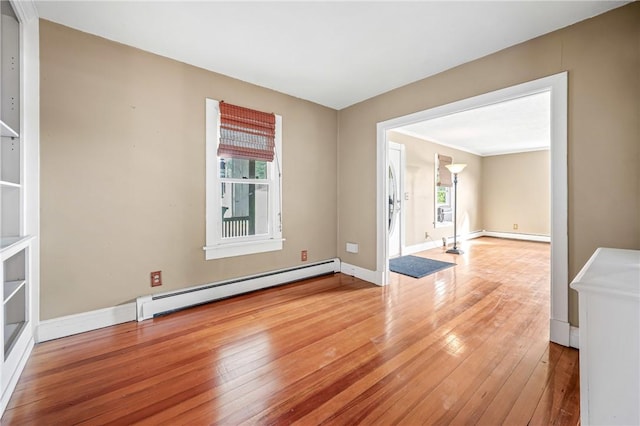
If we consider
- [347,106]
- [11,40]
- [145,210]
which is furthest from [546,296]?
[11,40]

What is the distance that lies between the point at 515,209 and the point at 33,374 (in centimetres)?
854

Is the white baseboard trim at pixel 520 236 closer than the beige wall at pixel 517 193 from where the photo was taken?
Yes

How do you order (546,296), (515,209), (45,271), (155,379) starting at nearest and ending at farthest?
(155,379), (45,271), (546,296), (515,209)

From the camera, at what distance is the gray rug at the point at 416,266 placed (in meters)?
3.74

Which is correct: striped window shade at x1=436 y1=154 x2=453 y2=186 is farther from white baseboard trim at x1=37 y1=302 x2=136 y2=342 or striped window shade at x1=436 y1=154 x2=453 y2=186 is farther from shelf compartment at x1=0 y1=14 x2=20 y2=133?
shelf compartment at x1=0 y1=14 x2=20 y2=133

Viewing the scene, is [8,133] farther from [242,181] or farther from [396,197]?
[396,197]

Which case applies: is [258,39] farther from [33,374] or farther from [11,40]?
[33,374]

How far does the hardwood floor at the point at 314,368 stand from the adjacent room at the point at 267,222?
0.05ft

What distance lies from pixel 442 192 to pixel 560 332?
4.53 m

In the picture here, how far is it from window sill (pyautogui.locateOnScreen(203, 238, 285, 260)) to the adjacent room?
0.02 meters

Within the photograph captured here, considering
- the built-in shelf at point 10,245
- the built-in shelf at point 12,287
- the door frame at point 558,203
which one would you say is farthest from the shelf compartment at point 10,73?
the door frame at point 558,203

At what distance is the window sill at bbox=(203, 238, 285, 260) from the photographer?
2.69m

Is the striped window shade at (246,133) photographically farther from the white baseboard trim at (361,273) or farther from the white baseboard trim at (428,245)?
the white baseboard trim at (428,245)

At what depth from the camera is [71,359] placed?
1713 mm
